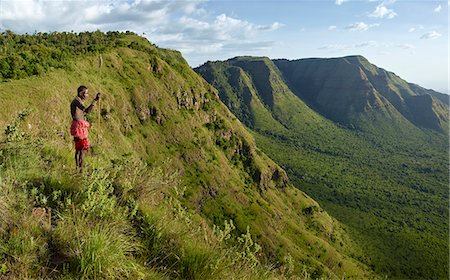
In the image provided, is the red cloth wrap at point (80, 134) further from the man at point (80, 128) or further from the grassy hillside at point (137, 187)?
the grassy hillside at point (137, 187)

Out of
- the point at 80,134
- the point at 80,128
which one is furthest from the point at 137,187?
the point at 80,128

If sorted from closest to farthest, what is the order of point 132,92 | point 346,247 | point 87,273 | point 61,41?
1. point 87,273
2. point 132,92
3. point 61,41
4. point 346,247

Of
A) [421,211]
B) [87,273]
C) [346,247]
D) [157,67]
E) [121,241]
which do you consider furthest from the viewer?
[421,211]

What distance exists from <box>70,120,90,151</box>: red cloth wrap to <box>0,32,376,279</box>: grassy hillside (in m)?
0.39

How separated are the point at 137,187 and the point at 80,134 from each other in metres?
4.42

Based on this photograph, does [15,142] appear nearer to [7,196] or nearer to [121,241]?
[7,196]

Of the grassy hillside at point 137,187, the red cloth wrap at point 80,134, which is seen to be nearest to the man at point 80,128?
the red cloth wrap at point 80,134

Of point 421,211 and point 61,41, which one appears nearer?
point 61,41

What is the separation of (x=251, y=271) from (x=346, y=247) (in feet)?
430

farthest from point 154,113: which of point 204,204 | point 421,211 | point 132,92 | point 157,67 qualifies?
point 421,211

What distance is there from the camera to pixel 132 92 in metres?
77.7

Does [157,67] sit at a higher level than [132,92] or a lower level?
higher

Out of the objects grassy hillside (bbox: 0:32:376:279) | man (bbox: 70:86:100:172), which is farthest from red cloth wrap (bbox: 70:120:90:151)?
grassy hillside (bbox: 0:32:376:279)

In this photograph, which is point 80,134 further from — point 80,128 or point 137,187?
point 137,187
